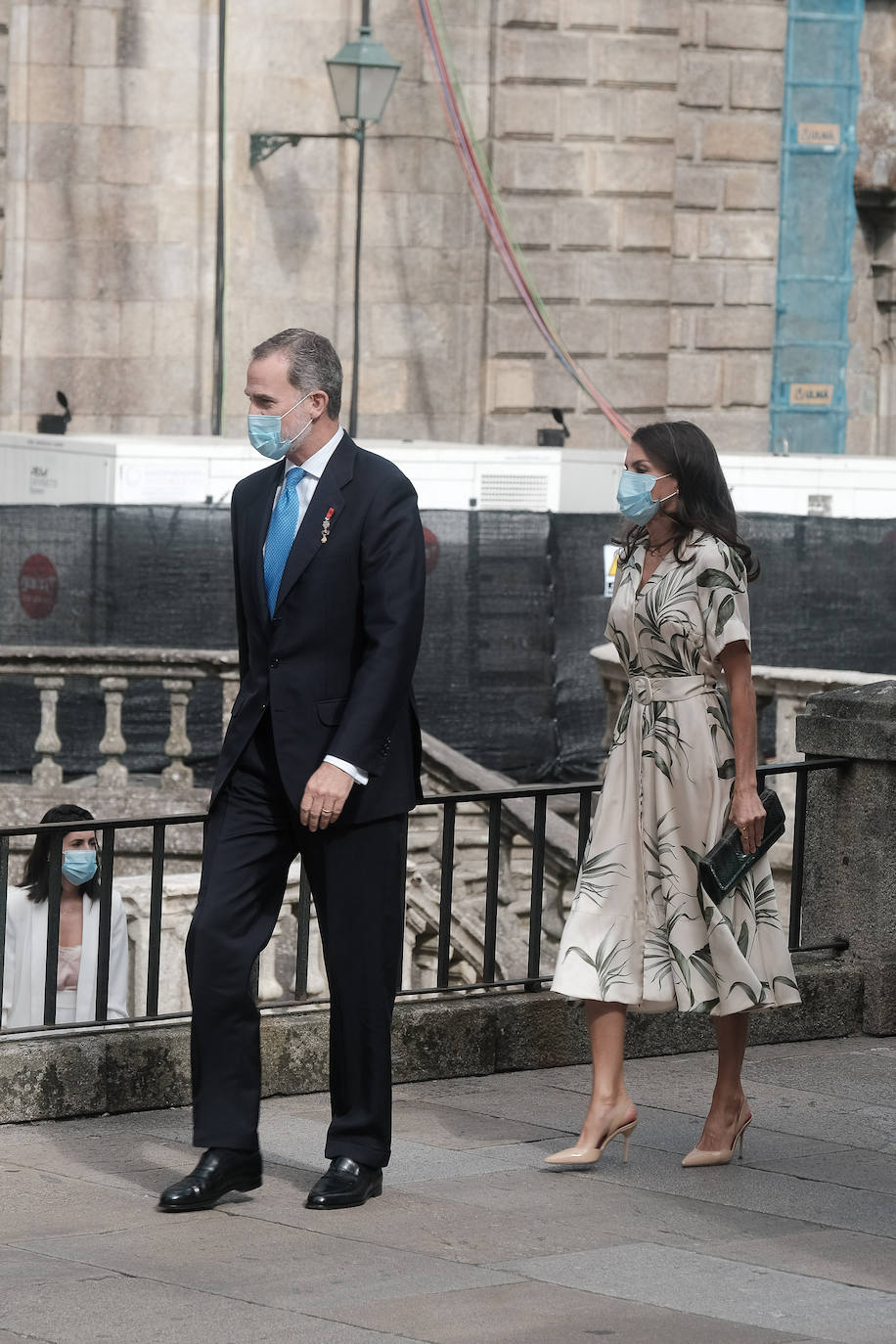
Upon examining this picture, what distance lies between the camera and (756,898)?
5574 millimetres

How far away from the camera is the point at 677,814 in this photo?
552 centimetres

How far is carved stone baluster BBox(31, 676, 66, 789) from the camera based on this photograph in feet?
47.5

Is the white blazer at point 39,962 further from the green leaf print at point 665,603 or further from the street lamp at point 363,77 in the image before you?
the street lamp at point 363,77

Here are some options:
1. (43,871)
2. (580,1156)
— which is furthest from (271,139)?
(580,1156)

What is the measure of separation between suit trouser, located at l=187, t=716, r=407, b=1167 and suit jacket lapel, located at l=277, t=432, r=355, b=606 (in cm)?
34

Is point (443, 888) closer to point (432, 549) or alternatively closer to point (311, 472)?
point (311, 472)

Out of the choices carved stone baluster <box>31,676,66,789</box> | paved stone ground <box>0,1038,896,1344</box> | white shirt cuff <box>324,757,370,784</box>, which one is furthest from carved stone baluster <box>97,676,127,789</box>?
white shirt cuff <box>324,757,370,784</box>

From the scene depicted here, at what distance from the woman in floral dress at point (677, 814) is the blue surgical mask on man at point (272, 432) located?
830 millimetres

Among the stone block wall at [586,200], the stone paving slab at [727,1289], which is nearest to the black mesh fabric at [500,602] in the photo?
the stone block wall at [586,200]

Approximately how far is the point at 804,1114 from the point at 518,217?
1618 cm

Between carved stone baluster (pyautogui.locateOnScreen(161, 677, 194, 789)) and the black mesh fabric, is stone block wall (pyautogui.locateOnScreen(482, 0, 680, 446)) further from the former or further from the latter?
carved stone baluster (pyautogui.locateOnScreen(161, 677, 194, 789))

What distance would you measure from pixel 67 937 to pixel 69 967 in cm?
16

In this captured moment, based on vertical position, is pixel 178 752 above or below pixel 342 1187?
below

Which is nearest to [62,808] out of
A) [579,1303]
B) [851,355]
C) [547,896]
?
[547,896]
